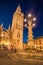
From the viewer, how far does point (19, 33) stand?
3031 inches

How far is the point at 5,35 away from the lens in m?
73.7

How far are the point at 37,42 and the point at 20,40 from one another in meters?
16.4

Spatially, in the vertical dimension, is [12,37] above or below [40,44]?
above

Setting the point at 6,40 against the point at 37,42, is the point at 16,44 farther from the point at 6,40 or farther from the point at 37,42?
the point at 37,42

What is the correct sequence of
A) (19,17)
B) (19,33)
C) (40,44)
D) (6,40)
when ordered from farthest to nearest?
1. (19,17)
2. (19,33)
3. (6,40)
4. (40,44)

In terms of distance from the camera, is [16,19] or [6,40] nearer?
[6,40]

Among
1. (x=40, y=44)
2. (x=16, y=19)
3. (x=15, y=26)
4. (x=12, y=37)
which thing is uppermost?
(x=16, y=19)

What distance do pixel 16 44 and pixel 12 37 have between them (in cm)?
762

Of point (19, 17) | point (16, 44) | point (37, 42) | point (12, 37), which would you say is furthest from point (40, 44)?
point (19, 17)

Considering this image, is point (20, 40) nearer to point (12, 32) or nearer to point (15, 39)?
point (15, 39)

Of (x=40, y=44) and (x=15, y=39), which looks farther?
(x=15, y=39)

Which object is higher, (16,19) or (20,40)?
(16,19)

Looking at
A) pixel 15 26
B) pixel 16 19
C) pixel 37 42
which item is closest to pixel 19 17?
pixel 16 19

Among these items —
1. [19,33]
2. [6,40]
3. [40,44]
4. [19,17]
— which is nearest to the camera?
[40,44]
